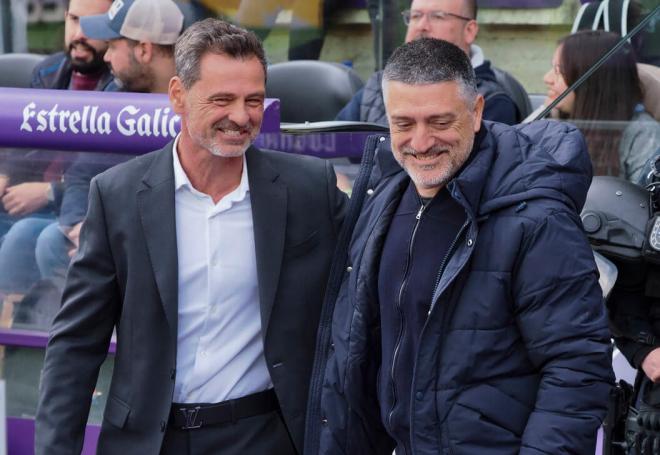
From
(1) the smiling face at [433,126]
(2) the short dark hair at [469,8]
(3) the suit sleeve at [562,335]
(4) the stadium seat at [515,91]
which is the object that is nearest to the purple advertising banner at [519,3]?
(4) the stadium seat at [515,91]

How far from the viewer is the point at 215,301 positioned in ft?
9.35

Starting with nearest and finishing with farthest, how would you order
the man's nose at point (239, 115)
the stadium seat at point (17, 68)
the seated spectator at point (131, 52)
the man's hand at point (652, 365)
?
the man's nose at point (239, 115) → the man's hand at point (652, 365) → the seated spectator at point (131, 52) → the stadium seat at point (17, 68)

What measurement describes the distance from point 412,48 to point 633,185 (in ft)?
3.18

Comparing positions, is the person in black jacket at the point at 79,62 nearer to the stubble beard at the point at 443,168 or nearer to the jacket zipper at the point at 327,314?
the jacket zipper at the point at 327,314

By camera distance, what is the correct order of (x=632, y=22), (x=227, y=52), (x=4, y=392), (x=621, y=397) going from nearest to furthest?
(x=227, y=52) → (x=621, y=397) → (x=4, y=392) → (x=632, y=22)

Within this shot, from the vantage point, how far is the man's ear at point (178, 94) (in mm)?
2820

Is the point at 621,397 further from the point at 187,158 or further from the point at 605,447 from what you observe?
the point at 187,158

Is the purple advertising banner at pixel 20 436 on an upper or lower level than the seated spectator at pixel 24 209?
lower

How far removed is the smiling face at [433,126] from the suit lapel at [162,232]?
635 mm

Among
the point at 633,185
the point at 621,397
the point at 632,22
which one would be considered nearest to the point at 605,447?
the point at 621,397

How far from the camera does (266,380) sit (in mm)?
2904

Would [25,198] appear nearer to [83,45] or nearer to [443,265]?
[83,45]

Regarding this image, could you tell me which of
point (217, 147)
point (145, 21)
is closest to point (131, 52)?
point (145, 21)

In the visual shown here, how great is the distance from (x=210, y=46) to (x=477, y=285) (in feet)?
2.81
